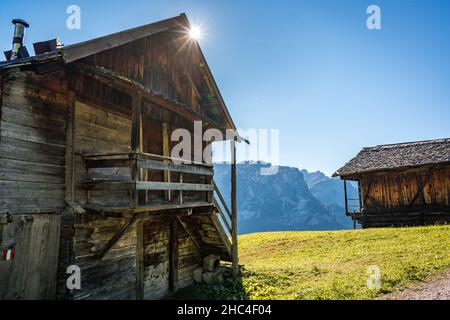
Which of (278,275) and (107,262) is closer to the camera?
(107,262)

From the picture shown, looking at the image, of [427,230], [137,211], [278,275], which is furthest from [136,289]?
[427,230]

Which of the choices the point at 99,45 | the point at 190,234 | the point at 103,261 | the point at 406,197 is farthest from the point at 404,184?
the point at 99,45

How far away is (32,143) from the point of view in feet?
20.9

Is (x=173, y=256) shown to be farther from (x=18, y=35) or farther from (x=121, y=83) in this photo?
(x=18, y=35)

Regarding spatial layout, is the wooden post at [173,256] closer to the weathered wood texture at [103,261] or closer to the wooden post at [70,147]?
the weathered wood texture at [103,261]

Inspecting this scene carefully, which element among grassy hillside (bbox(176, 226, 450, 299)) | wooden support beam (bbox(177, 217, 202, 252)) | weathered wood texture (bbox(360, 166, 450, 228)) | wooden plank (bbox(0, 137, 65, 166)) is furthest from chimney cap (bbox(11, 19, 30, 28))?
weathered wood texture (bbox(360, 166, 450, 228))

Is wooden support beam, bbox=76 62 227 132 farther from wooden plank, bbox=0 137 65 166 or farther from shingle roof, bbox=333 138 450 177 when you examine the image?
shingle roof, bbox=333 138 450 177

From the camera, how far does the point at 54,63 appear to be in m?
6.45

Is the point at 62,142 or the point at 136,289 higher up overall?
the point at 62,142

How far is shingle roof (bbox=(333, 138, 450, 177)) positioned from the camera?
78.8ft

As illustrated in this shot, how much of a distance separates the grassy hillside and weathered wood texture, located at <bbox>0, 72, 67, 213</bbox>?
6.41m

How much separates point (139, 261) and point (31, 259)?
3.45 metres
